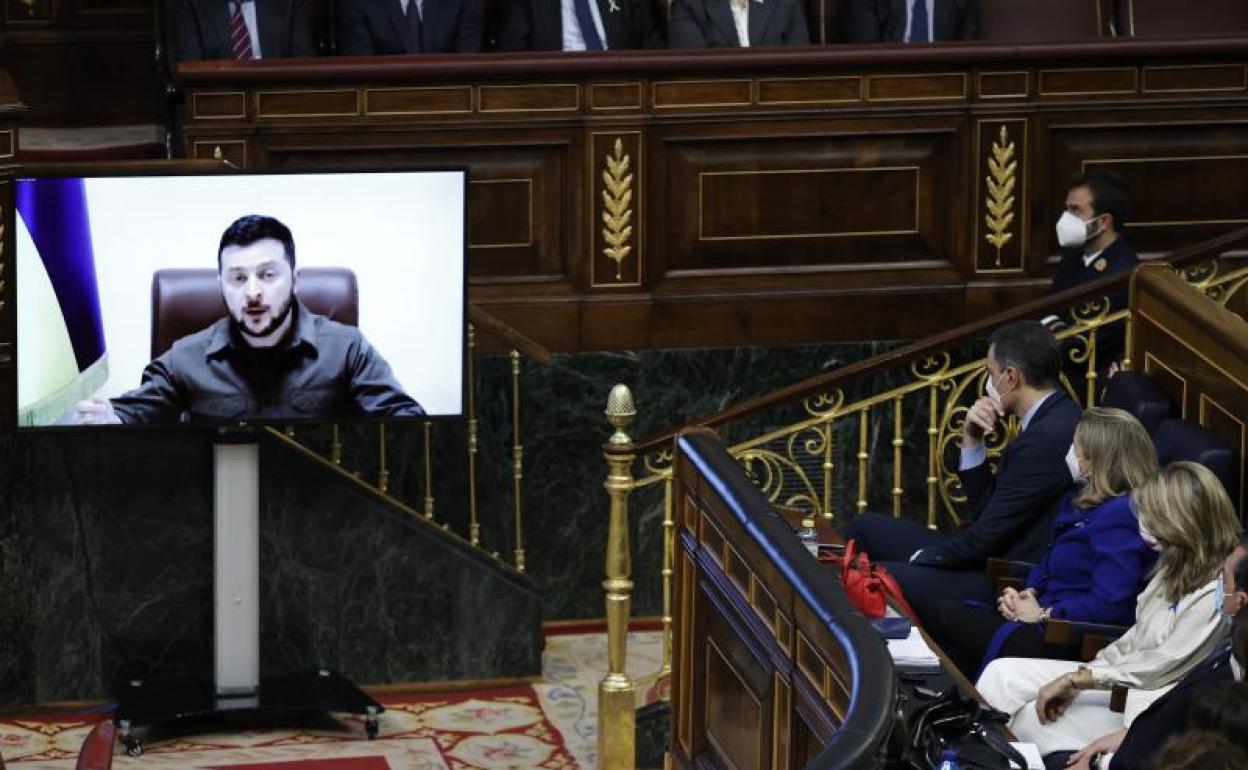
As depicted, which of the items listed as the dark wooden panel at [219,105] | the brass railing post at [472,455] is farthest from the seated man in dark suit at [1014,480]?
the dark wooden panel at [219,105]

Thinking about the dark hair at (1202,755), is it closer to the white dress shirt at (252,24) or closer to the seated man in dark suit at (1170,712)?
the seated man in dark suit at (1170,712)

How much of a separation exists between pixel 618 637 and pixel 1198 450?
2008 mm

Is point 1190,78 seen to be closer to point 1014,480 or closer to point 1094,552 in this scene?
point 1014,480

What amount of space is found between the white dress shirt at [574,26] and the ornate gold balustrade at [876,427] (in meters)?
1.92

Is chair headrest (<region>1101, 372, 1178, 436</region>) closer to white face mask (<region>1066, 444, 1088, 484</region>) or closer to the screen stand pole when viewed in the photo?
white face mask (<region>1066, 444, 1088, 484</region>)

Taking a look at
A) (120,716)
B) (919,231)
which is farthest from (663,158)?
(120,716)

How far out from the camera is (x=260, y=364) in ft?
25.2

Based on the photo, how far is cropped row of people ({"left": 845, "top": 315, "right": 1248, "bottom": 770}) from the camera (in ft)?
18.1

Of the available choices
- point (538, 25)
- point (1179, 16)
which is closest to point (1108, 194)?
point (538, 25)

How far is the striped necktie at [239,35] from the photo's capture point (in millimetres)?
10023

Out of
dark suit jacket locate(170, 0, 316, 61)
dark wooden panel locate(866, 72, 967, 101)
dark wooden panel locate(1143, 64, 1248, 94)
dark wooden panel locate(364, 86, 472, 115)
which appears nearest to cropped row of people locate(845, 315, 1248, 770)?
dark wooden panel locate(866, 72, 967, 101)

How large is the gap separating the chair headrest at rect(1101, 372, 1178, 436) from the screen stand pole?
2.84m

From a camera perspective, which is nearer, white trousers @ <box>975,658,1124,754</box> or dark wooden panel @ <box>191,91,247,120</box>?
white trousers @ <box>975,658,1124,754</box>

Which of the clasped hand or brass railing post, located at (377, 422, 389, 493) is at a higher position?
brass railing post, located at (377, 422, 389, 493)
